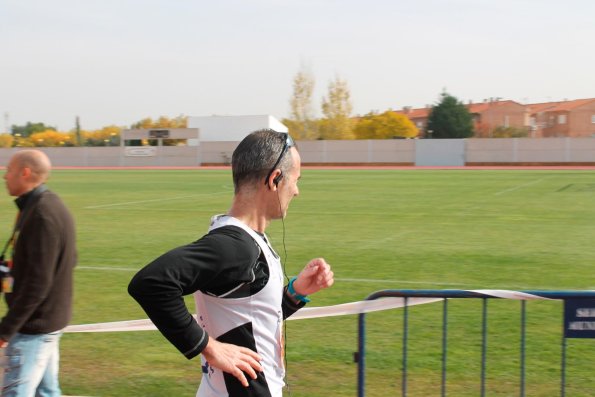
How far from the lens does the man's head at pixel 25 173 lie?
13.3 ft

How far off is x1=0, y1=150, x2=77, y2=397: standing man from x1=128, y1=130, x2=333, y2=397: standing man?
156 cm

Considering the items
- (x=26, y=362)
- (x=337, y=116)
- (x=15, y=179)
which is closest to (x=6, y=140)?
(x=337, y=116)

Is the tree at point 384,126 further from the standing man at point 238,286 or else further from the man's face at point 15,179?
the standing man at point 238,286

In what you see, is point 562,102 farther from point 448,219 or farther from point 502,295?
point 502,295

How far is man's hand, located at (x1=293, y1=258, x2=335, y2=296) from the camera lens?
2.84 meters

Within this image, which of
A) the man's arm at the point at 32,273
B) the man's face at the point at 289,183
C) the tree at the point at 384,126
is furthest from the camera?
the tree at the point at 384,126

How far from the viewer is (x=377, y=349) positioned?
6680 mm

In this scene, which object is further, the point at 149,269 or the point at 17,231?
the point at 17,231

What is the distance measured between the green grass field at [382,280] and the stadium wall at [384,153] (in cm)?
3942

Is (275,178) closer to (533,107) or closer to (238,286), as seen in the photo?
(238,286)

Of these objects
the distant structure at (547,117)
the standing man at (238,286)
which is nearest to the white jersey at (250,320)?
the standing man at (238,286)

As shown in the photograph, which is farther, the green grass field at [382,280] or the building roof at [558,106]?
the building roof at [558,106]

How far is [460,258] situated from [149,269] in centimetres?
1008

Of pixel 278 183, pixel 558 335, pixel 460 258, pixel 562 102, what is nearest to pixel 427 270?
pixel 460 258
